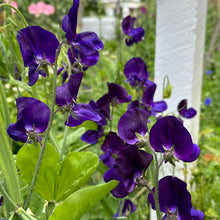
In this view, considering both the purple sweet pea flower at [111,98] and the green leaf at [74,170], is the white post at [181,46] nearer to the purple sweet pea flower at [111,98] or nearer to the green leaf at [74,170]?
the purple sweet pea flower at [111,98]

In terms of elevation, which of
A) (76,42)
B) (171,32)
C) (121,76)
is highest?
(76,42)

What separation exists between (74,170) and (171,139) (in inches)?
8.6

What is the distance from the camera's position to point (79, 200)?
→ 54cm

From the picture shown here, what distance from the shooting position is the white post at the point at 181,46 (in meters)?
1.07

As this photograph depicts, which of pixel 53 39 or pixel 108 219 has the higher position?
pixel 53 39

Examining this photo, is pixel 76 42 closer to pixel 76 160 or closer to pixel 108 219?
pixel 76 160

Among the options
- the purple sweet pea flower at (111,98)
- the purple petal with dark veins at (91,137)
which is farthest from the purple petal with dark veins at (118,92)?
the purple petal with dark veins at (91,137)

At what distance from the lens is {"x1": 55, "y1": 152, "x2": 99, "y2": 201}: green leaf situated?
→ 2.12ft

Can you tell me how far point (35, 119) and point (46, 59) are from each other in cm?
10

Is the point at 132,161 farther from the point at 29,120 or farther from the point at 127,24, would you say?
the point at 127,24

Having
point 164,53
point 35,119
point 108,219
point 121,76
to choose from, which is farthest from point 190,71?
point 35,119

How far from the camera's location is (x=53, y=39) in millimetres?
575

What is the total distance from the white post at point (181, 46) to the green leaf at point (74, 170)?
0.47m

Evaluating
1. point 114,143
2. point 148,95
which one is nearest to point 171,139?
point 114,143
